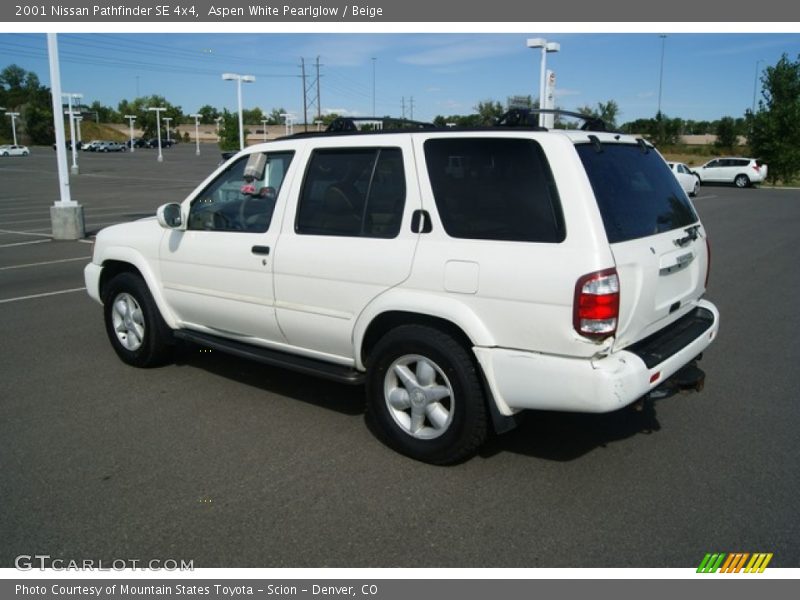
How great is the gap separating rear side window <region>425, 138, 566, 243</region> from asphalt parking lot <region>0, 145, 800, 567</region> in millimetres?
1406

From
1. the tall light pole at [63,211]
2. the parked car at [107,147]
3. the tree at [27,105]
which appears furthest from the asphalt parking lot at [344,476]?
the tree at [27,105]

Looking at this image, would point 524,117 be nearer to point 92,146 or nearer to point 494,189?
point 494,189

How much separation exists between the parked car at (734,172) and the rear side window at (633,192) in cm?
3526

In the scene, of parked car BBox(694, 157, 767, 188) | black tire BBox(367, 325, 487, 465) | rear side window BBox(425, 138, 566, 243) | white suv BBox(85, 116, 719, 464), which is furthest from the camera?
parked car BBox(694, 157, 767, 188)

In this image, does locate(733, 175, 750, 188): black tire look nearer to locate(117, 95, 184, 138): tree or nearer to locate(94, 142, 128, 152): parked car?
locate(94, 142, 128, 152): parked car

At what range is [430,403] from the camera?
13.8 feet

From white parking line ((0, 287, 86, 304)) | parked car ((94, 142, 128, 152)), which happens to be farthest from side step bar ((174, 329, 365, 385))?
parked car ((94, 142, 128, 152))

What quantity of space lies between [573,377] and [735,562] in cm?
110

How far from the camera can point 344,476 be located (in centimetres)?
411

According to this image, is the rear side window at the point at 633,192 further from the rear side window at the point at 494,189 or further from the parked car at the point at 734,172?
the parked car at the point at 734,172

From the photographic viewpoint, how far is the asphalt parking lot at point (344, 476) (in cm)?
339

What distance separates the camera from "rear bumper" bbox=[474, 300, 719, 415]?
12.0 feet

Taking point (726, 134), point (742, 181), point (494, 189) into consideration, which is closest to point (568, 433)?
point (494, 189)

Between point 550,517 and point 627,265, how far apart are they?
1359 mm
